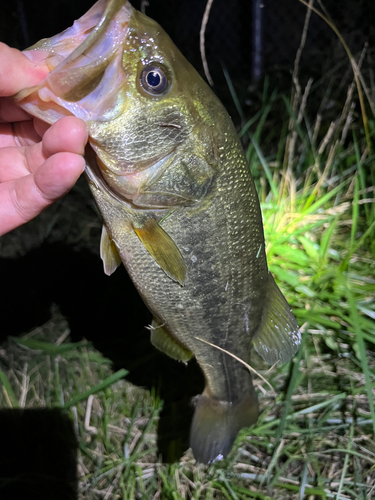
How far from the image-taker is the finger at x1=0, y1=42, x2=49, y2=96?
45.2 inches

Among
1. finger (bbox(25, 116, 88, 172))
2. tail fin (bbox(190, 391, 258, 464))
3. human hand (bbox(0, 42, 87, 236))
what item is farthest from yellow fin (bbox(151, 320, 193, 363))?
finger (bbox(25, 116, 88, 172))

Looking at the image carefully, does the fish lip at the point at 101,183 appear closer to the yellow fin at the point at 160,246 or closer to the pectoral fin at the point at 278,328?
the yellow fin at the point at 160,246

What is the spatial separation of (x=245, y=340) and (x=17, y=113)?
146 cm

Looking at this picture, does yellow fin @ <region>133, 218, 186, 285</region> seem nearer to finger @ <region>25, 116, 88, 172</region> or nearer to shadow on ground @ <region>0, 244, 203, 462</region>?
finger @ <region>25, 116, 88, 172</region>

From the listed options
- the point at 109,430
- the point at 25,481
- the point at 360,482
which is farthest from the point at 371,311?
the point at 25,481

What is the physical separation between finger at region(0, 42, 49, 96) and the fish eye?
33cm

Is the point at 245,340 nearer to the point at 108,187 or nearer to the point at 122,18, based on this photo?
the point at 108,187

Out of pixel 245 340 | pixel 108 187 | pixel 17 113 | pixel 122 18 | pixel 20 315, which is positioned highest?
pixel 122 18

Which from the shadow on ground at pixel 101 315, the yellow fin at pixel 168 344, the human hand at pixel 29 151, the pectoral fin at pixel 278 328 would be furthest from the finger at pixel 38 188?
the shadow on ground at pixel 101 315

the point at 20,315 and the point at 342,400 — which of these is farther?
the point at 20,315

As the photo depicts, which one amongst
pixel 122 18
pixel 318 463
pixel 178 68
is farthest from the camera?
pixel 318 463

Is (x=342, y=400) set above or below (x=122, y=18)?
below

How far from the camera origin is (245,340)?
1.67m

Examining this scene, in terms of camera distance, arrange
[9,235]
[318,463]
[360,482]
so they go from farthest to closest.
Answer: [9,235] → [318,463] → [360,482]
